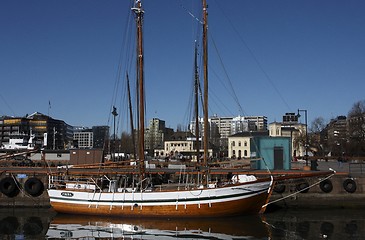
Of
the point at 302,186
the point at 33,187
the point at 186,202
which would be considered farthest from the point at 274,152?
the point at 33,187

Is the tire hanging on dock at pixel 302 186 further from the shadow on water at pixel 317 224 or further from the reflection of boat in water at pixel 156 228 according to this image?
the reflection of boat in water at pixel 156 228

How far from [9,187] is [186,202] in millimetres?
18129

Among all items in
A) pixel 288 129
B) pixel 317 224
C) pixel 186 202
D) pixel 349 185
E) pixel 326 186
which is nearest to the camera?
pixel 317 224

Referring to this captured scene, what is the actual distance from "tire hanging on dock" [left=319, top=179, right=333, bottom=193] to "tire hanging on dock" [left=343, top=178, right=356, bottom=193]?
4.48 feet

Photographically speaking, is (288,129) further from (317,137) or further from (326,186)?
(326,186)

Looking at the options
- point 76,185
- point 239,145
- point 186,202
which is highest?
point 239,145

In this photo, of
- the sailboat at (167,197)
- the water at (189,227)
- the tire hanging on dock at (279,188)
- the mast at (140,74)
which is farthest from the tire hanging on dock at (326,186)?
the mast at (140,74)

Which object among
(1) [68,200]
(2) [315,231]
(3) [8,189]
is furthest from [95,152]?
(2) [315,231]

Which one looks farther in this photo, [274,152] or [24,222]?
[274,152]

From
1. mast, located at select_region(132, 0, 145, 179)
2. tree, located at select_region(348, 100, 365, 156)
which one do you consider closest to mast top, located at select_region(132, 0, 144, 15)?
mast, located at select_region(132, 0, 145, 179)

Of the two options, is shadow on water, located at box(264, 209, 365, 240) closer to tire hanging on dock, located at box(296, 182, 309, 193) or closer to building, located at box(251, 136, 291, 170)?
tire hanging on dock, located at box(296, 182, 309, 193)

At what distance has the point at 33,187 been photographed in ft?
124

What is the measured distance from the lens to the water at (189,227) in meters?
25.4

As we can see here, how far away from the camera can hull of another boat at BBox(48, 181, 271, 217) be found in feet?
99.5
